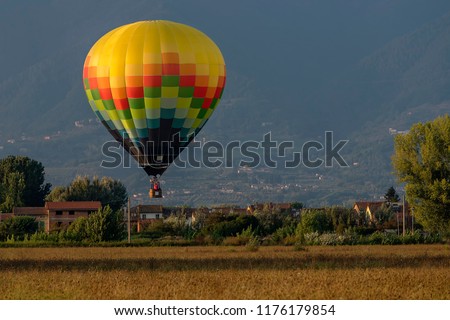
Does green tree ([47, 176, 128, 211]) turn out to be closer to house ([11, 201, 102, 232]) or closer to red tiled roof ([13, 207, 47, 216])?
red tiled roof ([13, 207, 47, 216])

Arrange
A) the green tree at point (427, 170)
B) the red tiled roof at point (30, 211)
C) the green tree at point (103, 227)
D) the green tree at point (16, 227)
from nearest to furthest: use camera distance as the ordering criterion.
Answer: the green tree at point (427, 170)
the green tree at point (103, 227)
the green tree at point (16, 227)
the red tiled roof at point (30, 211)

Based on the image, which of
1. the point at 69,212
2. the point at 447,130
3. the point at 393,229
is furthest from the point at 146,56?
the point at 69,212

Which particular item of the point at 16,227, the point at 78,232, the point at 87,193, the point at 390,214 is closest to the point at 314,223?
the point at 78,232

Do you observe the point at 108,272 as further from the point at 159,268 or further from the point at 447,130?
the point at 447,130

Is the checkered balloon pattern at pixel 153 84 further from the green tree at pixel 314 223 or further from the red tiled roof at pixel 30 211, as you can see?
the red tiled roof at pixel 30 211

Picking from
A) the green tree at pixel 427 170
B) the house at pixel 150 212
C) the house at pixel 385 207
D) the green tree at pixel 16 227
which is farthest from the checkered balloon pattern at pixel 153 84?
the house at pixel 150 212

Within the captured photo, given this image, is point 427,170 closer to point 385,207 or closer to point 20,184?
point 385,207

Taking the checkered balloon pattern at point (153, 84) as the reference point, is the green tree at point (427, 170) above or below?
below

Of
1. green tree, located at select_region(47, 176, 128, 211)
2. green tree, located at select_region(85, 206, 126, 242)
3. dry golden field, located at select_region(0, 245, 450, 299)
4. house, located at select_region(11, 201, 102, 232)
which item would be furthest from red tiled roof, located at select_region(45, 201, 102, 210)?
dry golden field, located at select_region(0, 245, 450, 299)
